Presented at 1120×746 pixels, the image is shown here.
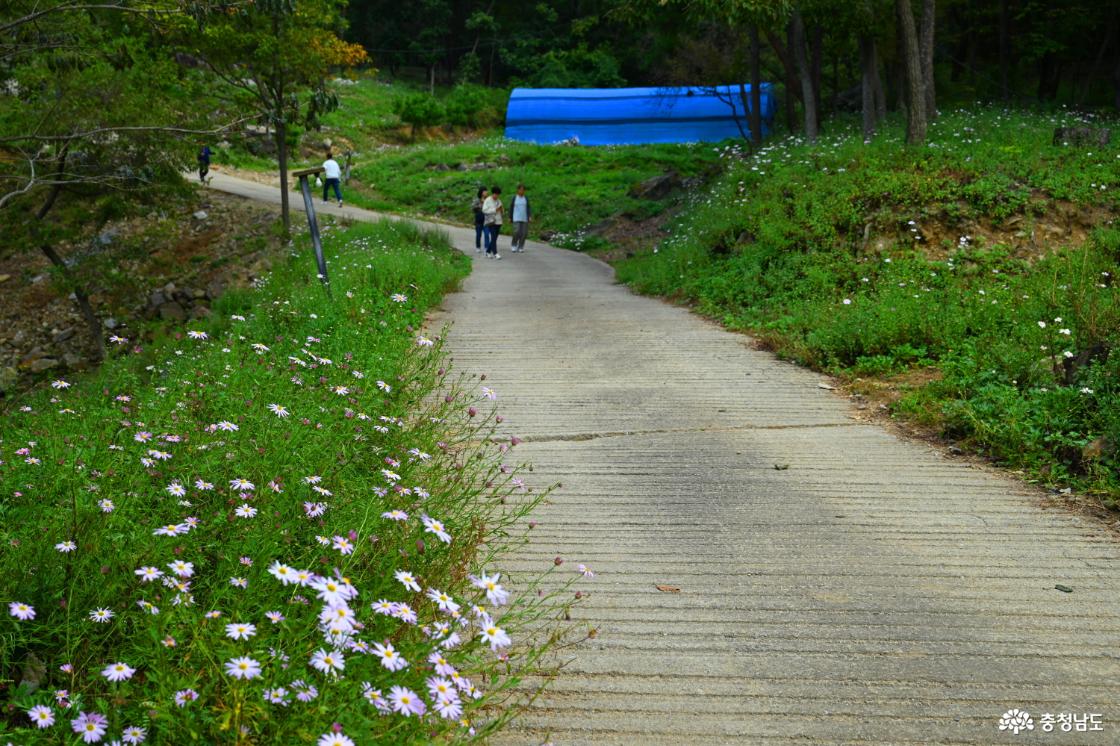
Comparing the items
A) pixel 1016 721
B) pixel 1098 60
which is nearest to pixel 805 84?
pixel 1098 60

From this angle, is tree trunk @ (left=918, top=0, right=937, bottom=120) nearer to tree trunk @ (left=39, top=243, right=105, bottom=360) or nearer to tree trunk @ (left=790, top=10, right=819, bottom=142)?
tree trunk @ (left=790, top=10, right=819, bottom=142)

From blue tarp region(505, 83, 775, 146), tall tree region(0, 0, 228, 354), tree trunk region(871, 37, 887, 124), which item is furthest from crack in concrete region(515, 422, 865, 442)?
blue tarp region(505, 83, 775, 146)

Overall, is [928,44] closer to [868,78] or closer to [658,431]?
[868,78]

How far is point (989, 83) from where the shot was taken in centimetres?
3362

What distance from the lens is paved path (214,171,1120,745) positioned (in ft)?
9.95

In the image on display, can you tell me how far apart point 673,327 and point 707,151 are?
2447 cm

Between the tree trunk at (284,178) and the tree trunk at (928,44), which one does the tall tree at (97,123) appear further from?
the tree trunk at (928,44)

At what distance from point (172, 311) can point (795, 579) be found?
2021 centimetres

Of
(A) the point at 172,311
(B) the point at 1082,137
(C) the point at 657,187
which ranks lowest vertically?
(A) the point at 172,311

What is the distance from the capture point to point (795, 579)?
4012 mm

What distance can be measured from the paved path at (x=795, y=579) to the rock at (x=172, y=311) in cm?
1609

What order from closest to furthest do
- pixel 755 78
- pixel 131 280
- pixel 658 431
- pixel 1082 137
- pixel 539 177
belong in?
pixel 658 431 → pixel 1082 137 → pixel 131 280 → pixel 755 78 → pixel 539 177

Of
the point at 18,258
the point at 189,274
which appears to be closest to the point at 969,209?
the point at 189,274

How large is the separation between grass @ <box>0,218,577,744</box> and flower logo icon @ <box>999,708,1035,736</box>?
1.58 meters
